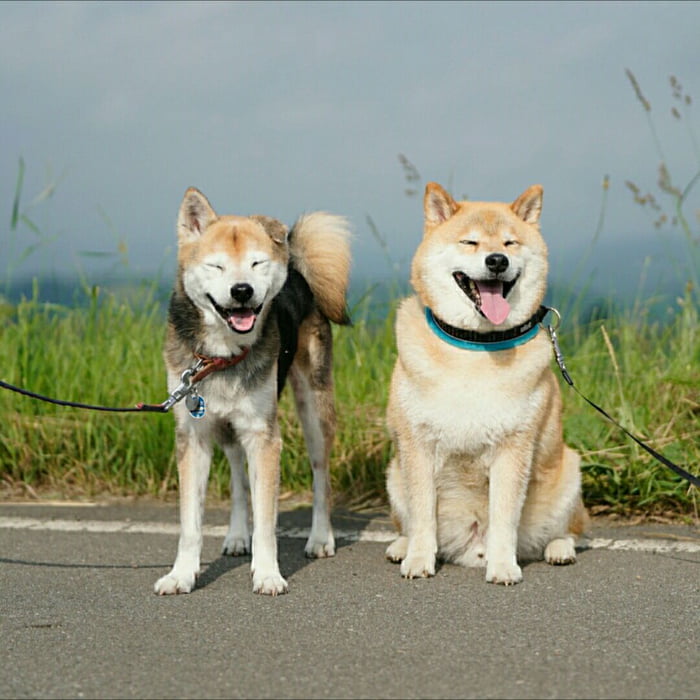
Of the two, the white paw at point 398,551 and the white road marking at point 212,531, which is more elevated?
the white paw at point 398,551

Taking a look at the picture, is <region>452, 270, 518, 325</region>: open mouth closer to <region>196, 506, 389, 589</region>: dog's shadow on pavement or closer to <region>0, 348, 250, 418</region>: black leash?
<region>0, 348, 250, 418</region>: black leash

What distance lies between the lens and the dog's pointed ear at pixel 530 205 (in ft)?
14.4

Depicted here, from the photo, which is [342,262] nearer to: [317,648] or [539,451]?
[539,451]

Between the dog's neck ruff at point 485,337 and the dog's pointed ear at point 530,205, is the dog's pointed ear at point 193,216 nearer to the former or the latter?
the dog's neck ruff at point 485,337

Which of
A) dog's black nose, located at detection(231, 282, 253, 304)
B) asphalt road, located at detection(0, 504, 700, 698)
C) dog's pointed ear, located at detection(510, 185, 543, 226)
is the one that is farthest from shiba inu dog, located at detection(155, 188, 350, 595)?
dog's pointed ear, located at detection(510, 185, 543, 226)

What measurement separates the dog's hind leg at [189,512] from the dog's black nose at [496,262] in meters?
1.40

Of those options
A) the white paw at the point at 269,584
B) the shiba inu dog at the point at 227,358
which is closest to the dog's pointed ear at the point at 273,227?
the shiba inu dog at the point at 227,358

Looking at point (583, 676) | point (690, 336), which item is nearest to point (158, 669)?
point (583, 676)

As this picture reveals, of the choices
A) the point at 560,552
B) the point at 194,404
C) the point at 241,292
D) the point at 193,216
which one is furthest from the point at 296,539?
the point at 193,216

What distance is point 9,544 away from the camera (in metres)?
4.98

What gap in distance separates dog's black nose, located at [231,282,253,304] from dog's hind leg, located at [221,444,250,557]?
93 centimetres

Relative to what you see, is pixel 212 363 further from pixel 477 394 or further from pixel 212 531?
pixel 212 531

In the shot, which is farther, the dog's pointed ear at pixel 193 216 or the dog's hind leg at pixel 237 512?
the dog's hind leg at pixel 237 512

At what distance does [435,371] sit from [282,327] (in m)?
0.79
